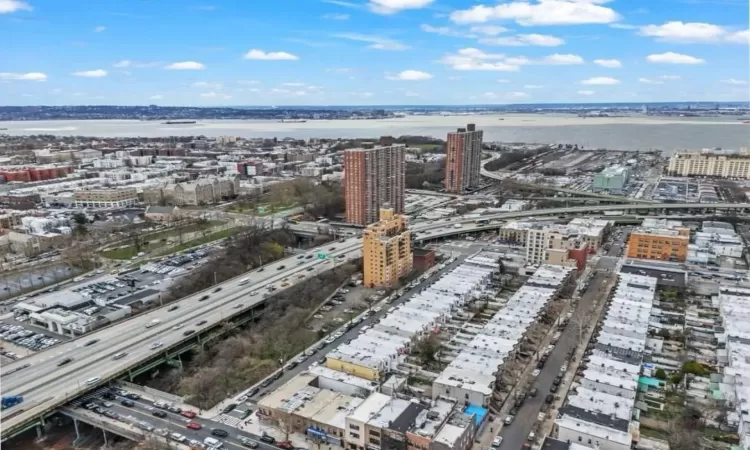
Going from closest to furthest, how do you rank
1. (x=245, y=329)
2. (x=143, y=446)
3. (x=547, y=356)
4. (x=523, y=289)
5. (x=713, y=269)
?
(x=143, y=446)
(x=547, y=356)
(x=245, y=329)
(x=523, y=289)
(x=713, y=269)

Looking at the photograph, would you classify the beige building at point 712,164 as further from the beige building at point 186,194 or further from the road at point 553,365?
the beige building at point 186,194

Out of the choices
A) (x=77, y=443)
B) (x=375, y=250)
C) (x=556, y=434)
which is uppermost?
(x=375, y=250)

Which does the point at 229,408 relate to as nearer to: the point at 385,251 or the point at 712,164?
the point at 385,251

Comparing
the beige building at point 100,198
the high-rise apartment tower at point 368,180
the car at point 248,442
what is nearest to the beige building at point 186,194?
the beige building at point 100,198

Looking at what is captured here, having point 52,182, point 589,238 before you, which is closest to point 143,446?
point 589,238

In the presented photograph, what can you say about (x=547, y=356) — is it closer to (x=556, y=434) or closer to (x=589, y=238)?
(x=556, y=434)
